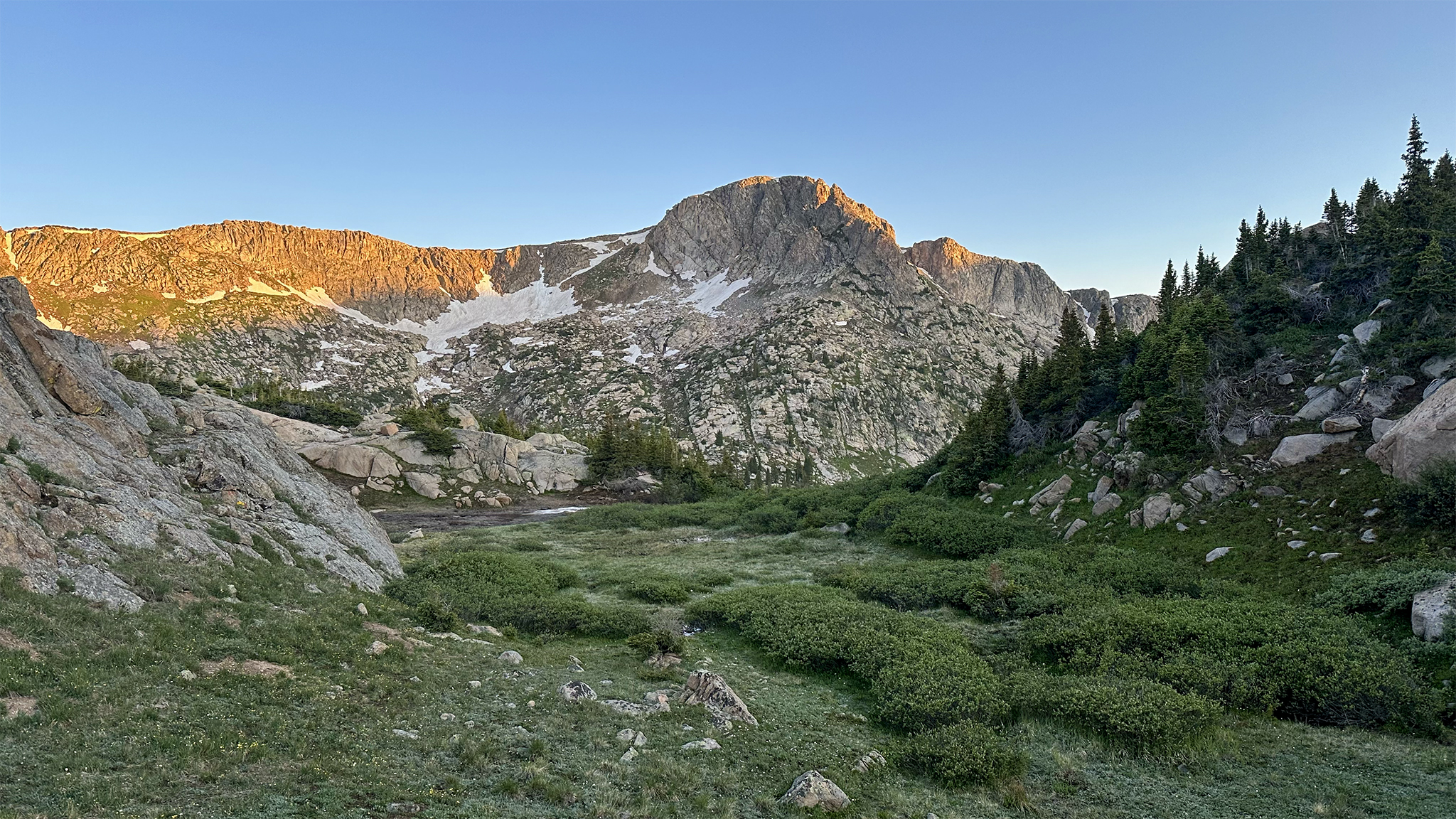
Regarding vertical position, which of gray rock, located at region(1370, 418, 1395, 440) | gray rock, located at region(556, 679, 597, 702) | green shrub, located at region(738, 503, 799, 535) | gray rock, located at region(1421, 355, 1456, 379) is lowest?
green shrub, located at region(738, 503, 799, 535)

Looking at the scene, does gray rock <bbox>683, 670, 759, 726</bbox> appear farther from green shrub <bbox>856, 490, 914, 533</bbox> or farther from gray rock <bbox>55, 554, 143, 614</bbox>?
green shrub <bbox>856, 490, 914, 533</bbox>

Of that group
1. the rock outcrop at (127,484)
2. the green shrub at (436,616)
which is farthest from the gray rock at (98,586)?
the green shrub at (436,616)

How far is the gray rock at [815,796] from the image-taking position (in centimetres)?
1045

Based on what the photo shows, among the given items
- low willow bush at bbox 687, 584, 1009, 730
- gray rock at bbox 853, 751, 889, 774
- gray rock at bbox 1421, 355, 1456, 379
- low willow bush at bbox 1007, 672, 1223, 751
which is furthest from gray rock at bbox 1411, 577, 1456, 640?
gray rock at bbox 853, 751, 889, 774

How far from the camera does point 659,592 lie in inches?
1124

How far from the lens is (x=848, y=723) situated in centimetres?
1487

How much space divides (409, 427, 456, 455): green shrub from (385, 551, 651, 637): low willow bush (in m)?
53.5

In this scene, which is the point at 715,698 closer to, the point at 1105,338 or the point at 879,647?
the point at 879,647

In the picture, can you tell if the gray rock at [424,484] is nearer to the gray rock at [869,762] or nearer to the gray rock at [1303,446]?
the gray rock at [869,762]

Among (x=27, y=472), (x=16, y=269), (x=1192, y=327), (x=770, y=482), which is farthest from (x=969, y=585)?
(x=16, y=269)

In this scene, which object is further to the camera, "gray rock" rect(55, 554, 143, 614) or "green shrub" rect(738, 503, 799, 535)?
"green shrub" rect(738, 503, 799, 535)

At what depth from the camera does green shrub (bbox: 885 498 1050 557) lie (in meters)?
32.6

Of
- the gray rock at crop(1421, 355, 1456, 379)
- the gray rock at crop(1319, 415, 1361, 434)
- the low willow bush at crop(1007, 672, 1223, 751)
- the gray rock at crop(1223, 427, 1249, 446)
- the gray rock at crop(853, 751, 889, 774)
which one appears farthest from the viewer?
the gray rock at crop(1223, 427, 1249, 446)

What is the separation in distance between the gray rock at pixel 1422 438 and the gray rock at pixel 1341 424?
2.43 meters
